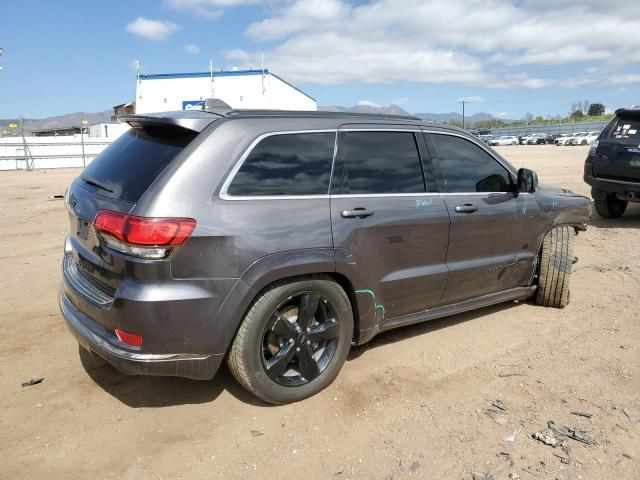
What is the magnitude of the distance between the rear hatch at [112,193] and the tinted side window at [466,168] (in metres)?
1.94

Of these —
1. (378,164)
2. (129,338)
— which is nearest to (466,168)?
(378,164)

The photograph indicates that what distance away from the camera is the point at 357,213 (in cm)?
332

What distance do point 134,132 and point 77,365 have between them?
5.57 ft

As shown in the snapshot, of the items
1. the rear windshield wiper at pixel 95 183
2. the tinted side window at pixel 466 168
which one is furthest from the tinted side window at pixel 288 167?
the tinted side window at pixel 466 168

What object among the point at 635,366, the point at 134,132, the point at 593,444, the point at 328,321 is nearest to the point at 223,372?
the point at 328,321

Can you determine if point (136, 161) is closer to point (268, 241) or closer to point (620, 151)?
point (268, 241)

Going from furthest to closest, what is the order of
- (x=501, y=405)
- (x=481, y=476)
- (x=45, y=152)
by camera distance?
(x=45, y=152) → (x=501, y=405) → (x=481, y=476)

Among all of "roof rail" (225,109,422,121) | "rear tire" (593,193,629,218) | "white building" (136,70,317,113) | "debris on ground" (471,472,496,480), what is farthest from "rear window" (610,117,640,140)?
"white building" (136,70,317,113)

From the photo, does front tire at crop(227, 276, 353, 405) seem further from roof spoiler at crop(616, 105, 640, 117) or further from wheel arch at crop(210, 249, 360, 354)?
roof spoiler at crop(616, 105, 640, 117)

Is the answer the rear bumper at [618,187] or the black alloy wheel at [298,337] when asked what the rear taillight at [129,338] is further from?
the rear bumper at [618,187]

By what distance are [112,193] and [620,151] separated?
7900 millimetres

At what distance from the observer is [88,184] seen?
10.9 feet

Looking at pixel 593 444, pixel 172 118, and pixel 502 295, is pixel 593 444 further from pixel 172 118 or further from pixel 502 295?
pixel 172 118

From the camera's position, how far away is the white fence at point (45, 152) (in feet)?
78.1
